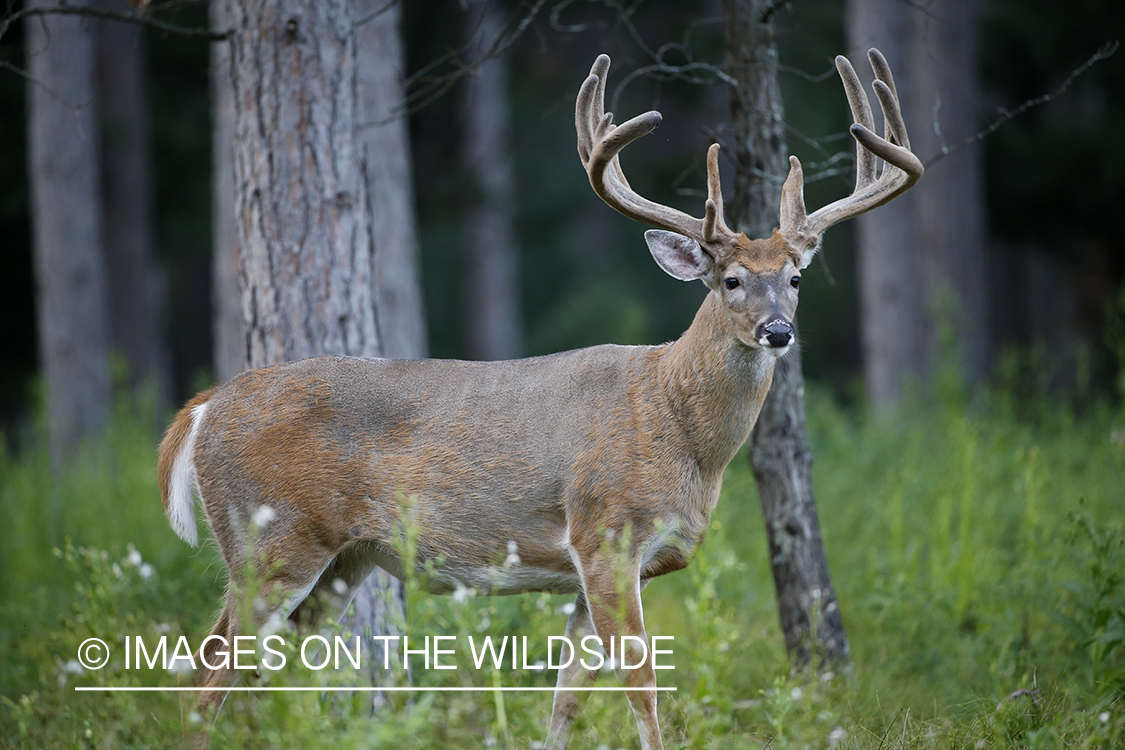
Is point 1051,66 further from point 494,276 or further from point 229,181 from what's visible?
point 229,181

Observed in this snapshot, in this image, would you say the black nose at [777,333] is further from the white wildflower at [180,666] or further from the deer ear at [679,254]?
the white wildflower at [180,666]

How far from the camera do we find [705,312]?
4.08 m

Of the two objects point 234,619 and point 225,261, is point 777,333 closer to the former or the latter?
point 234,619

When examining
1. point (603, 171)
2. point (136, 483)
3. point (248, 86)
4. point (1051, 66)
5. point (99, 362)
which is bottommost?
point (136, 483)

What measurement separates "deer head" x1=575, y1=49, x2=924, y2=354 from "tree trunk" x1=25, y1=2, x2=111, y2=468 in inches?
336

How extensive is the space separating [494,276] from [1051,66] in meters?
9.06

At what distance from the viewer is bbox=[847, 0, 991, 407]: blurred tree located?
11977mm

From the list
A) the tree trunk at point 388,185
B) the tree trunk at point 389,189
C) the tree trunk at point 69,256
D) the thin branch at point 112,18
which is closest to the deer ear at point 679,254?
the thin branch at point 112,18

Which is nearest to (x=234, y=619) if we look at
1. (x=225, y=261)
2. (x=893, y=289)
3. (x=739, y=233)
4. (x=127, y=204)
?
(x=739, y=233)

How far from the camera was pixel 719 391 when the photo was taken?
3957 millimetres

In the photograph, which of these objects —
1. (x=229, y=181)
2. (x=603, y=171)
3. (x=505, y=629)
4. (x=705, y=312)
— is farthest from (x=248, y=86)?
(x=229, y=181)

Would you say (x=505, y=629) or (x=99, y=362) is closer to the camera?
(x=505, y=629)

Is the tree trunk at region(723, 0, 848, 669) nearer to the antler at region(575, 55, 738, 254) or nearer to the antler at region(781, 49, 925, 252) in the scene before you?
the antler at region(781, 49, 925, 252)

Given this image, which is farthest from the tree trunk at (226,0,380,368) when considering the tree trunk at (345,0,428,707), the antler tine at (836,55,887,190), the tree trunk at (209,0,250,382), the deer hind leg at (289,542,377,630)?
the tree trunk at (209,0,250,382)
